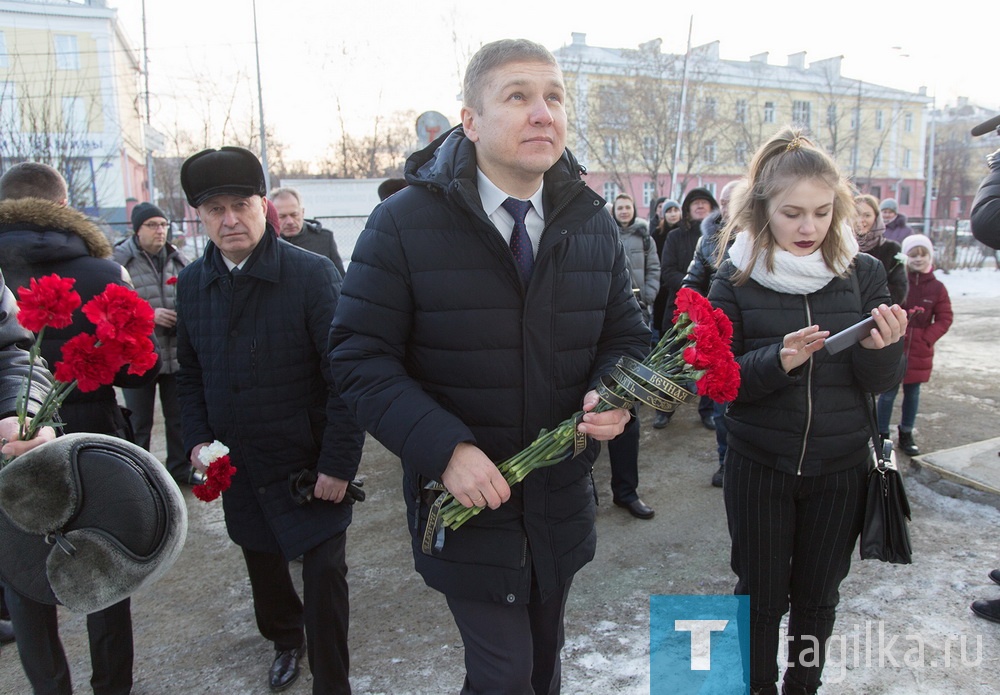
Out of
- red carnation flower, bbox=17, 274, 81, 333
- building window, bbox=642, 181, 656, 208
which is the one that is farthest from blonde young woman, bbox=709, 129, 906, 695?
building window, bbox=642, 181, 656, 208

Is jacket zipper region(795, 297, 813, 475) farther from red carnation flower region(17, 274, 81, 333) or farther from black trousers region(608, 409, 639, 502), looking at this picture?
red carnation flower region(17, 274, 81, 333)

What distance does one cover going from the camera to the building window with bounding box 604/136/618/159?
85.3ft

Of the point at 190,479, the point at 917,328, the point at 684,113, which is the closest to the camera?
the point at 190,479

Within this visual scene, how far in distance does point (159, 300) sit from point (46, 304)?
12.8 feet

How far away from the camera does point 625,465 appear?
4.55m

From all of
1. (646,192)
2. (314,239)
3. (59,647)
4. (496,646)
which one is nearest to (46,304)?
(496,646)

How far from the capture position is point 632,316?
2314 mm

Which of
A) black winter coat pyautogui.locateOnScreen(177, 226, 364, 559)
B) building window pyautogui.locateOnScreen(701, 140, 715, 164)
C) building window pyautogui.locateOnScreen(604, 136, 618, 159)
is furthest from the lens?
building window pyautogui.locateOnScreen(701, 140, 715, 164)

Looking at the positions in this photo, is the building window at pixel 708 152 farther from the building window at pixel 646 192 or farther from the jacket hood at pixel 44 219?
the jacket hood at pixel 44 219

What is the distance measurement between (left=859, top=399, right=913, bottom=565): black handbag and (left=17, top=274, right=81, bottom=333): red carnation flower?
262 cm

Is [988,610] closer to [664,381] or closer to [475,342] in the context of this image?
[664,381]

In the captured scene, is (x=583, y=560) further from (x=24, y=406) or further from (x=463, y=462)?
(x=24, y=406)

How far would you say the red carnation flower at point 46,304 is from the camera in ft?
6.15

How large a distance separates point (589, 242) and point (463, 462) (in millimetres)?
816
